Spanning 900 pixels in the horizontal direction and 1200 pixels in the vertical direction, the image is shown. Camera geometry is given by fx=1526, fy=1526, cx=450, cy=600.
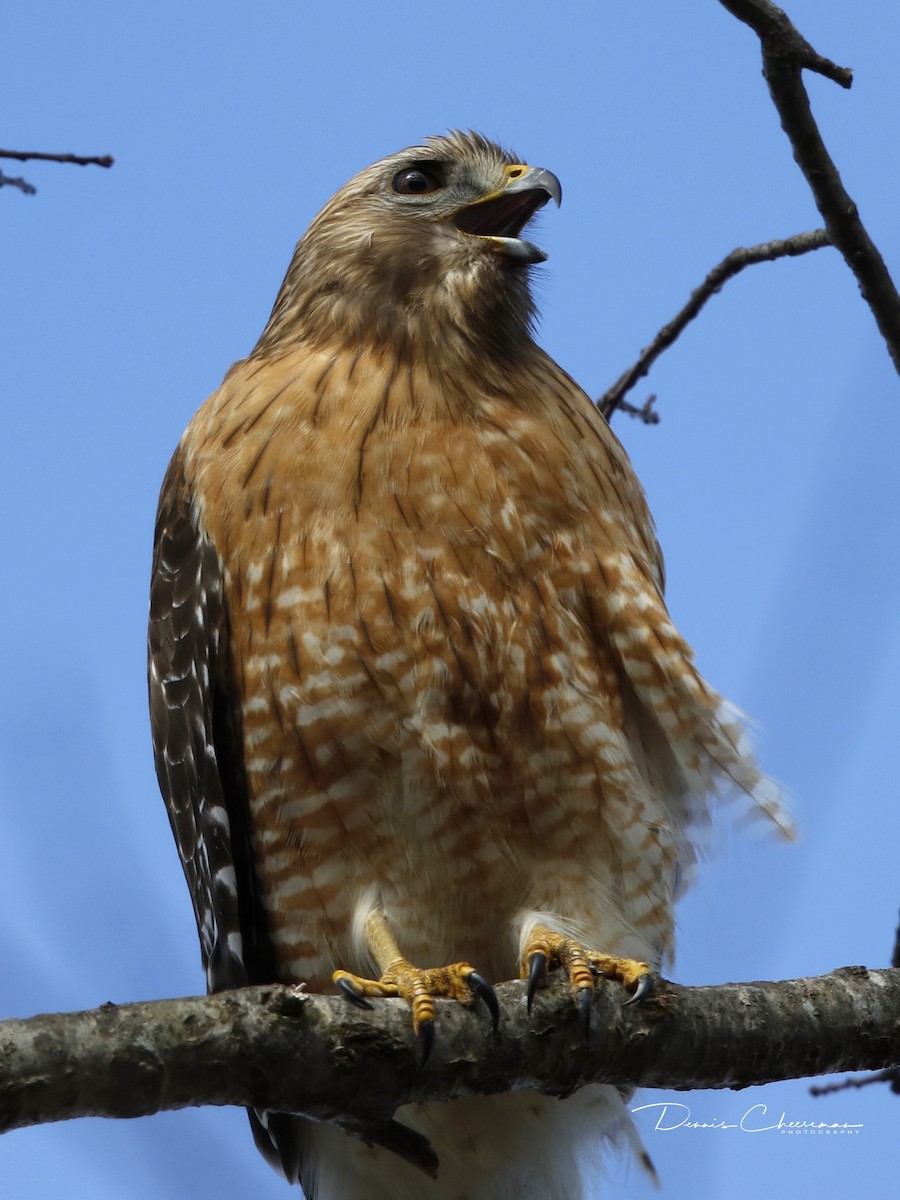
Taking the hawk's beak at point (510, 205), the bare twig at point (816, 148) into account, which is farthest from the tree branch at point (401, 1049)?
the hawk's beak at point (510, 205)

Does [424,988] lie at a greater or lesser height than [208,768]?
lesser

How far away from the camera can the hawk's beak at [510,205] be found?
16.0 feet

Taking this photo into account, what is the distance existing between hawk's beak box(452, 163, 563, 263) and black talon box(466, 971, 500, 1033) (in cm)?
236

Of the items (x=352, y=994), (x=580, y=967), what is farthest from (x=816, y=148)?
(x=352, y=994)

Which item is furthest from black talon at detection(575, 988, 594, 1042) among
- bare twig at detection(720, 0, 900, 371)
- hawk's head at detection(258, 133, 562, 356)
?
bare twig at detection(720, 0, 900, 371)

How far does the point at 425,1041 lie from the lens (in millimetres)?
3344

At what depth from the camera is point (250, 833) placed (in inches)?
169

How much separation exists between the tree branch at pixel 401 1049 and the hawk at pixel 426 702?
0.18 metres

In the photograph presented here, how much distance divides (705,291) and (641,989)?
248 centimetres

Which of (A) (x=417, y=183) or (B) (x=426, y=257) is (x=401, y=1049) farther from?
(A) (x=417, y=183)

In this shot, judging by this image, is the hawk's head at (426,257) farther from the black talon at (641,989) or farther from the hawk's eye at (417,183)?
the black talon at (641,989)

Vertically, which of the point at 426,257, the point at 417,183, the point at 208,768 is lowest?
the point at 208,768

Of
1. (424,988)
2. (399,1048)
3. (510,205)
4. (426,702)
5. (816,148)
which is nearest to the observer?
(399,1048)

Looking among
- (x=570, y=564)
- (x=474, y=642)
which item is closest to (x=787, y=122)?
(x=570, y=564)
